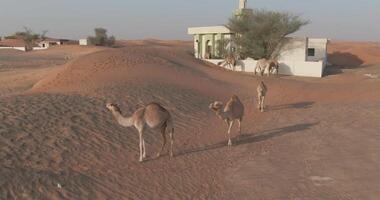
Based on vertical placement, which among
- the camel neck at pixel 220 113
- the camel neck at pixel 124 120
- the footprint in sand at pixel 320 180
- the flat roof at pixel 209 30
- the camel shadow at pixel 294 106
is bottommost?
the footprint in sand at pixel 320 180

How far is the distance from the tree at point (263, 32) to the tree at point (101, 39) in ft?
147

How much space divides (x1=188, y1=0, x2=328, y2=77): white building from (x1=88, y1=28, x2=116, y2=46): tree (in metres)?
39.8

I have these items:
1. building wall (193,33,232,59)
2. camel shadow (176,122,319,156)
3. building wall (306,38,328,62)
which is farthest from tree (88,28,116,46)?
camel shadow (176,122,319,156)

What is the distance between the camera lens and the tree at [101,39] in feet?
259

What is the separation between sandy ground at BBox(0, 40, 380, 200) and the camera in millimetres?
8812

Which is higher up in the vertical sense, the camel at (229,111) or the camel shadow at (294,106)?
the camel at (229,111)

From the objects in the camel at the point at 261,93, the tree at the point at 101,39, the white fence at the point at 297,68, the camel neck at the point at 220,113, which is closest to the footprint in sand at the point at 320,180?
the camel neck at the point at 220,113

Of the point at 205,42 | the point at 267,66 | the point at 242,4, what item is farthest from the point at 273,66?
the point at 242,4

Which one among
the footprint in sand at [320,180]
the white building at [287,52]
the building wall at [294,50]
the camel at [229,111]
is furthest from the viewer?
the building wall at [294,50]

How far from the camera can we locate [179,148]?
11.7 metres

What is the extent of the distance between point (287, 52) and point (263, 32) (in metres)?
2.53

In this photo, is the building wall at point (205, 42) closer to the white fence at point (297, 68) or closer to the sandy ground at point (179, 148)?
the white fence at point (297, 68)

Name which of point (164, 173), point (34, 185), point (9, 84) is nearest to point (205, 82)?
point (9, 84)

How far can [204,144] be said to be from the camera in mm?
12359
